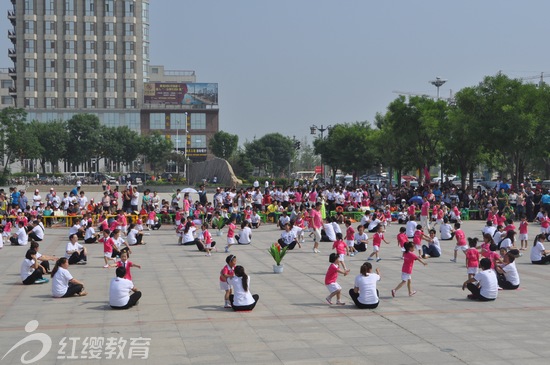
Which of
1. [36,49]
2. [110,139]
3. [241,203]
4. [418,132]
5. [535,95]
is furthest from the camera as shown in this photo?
[36,49]

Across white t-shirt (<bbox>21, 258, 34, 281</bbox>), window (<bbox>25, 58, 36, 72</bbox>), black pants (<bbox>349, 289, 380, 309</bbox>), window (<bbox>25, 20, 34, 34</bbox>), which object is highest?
window (<bbox>25, 20, 34, 34</bbox>)

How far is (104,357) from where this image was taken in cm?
1082

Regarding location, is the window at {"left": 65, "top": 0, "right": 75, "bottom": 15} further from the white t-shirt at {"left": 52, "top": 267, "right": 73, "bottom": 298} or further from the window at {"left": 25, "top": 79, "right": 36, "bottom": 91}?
the white t-shirt at {"left": 52, "top": 267, "right": 73, "bottom": 298}

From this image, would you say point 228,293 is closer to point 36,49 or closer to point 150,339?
point 150,339

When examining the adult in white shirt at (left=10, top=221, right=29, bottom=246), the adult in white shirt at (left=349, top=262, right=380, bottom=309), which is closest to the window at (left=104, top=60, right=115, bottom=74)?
the adult in white shirt at (left=10, top=221, right=29, bottom=246)

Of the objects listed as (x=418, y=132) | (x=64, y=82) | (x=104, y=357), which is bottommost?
(x=104, y=357)

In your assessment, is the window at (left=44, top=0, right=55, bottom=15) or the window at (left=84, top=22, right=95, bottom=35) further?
the window at (left=84, top=22, right=95, bottom=35)

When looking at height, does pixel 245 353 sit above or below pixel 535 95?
below

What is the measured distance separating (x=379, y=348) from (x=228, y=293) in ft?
13.4

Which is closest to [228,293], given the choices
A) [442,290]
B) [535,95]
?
[442,290]

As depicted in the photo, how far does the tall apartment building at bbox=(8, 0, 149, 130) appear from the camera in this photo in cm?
10394

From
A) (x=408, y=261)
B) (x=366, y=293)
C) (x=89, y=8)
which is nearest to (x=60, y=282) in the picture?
(x=366, y=293)

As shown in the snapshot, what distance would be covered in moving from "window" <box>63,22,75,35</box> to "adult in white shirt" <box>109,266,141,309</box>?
9727 centimetres

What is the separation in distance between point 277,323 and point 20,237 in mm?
15903
